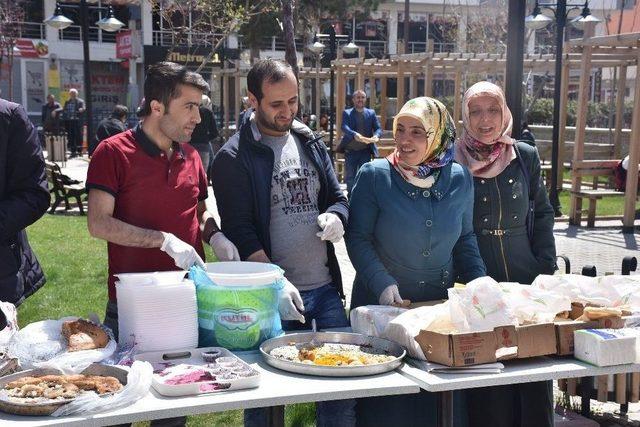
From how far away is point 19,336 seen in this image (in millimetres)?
2779

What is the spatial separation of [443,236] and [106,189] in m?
1.40

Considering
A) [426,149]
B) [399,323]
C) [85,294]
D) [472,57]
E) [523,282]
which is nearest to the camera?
[399,323]

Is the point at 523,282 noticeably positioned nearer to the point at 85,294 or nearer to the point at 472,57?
the point at 85,294

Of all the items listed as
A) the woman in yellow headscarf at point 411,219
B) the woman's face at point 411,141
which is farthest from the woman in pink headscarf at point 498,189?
the woman's face at point 411,141

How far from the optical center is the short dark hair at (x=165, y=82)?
3172 mm

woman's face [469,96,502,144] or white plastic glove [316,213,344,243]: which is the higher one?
woman's face [469,96,502,144]

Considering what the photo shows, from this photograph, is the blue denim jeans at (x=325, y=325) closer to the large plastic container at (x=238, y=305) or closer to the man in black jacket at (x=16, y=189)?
the large plastic container at (x=238, y=305)

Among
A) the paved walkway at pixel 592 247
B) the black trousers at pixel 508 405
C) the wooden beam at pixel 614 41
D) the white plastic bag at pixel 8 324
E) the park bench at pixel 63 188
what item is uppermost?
the wooden beam at pixel 614 41

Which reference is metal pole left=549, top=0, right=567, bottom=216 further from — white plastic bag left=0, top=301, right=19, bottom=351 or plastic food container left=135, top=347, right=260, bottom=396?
white plastic bag left=0, top=301, right=19, bottom=351

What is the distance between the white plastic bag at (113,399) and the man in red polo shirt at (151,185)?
62cm

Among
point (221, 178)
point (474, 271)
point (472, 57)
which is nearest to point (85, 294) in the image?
point (221, 178)

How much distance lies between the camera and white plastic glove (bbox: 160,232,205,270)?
2984 mm

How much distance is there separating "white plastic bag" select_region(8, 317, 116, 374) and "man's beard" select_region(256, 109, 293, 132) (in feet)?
3.72

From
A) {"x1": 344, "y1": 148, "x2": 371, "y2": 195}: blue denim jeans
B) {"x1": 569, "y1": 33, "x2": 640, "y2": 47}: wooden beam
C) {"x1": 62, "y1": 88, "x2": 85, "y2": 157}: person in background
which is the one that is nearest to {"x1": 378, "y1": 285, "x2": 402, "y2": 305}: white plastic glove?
{"x1": 569, "y1": 33, "x2": 640, "y2": 47}: wooden beam
